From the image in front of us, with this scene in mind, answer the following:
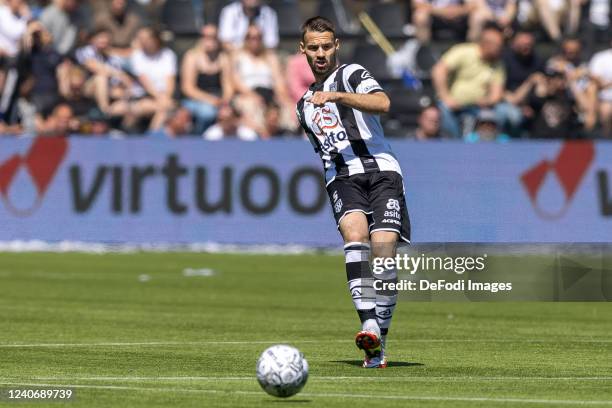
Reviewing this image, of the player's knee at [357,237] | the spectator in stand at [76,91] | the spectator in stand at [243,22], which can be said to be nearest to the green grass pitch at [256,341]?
the player's knee at [357,237]

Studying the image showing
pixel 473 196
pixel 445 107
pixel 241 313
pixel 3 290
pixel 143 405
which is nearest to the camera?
pixel 143 405

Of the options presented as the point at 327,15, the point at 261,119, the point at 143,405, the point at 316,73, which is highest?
the point at 327,15

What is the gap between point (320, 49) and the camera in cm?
1133

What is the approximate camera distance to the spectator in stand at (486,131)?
24.8m

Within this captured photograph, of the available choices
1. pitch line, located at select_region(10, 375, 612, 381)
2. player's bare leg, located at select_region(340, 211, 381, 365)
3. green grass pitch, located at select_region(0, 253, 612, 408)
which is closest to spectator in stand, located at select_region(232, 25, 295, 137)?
green grass pitch, located at select_region(0, 253, 612, 408)

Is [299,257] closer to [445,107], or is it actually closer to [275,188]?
[275,188]

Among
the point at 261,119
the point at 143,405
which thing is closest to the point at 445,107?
the point at 261,119

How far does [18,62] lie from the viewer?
26922mm

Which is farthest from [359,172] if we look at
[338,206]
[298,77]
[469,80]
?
[298,77]

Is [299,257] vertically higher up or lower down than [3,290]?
higher up

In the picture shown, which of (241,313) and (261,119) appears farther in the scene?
(261,119)

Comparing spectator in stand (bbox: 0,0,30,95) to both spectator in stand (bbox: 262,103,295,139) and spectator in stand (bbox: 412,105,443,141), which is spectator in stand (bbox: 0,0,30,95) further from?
spectator in stand (bbox: 412,105,443,141)

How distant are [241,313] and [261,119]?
10881mm

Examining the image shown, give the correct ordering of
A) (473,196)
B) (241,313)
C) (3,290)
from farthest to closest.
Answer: (473,196) → (3,290) → (241,313)
